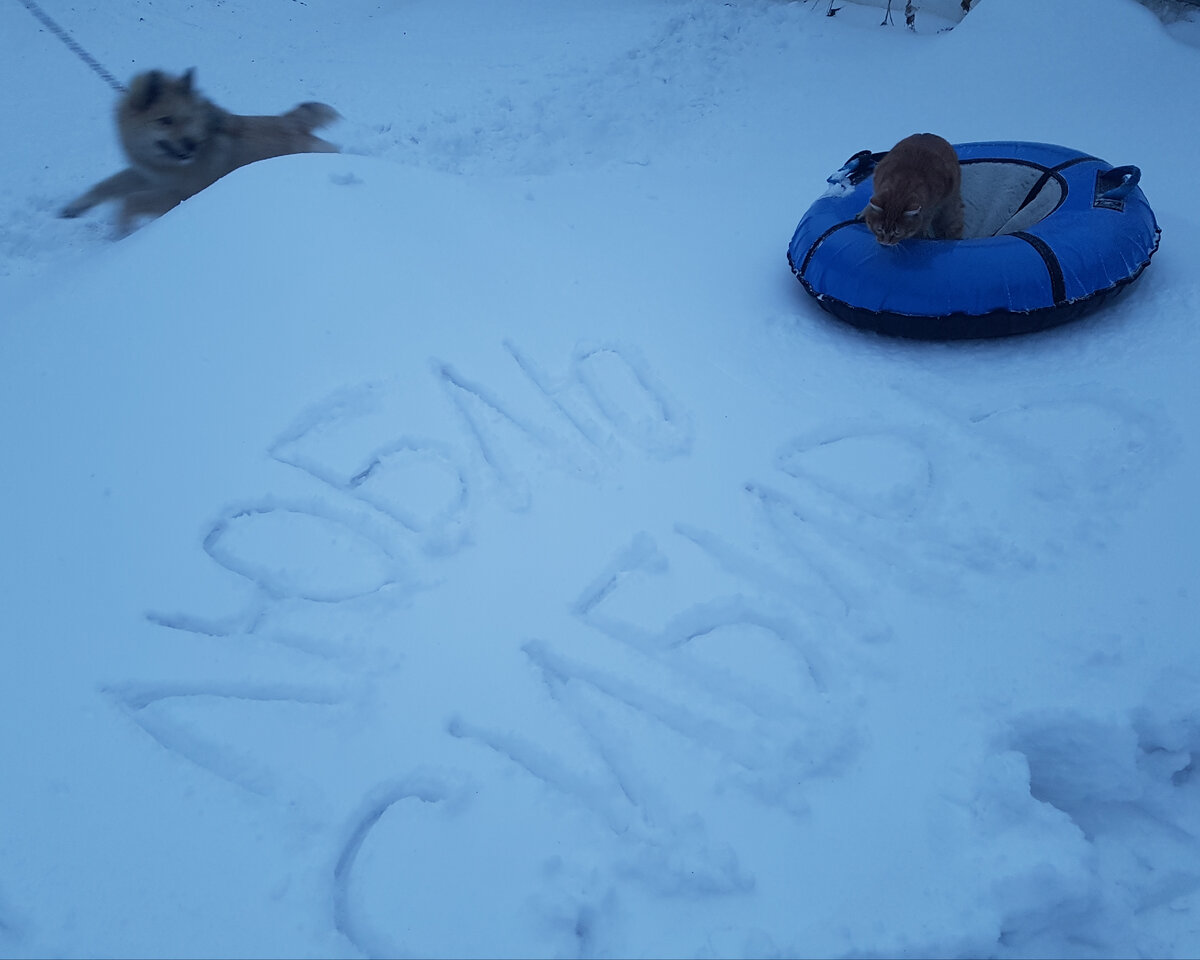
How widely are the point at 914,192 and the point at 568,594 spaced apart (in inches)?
79.2

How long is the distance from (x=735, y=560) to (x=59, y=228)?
416cm

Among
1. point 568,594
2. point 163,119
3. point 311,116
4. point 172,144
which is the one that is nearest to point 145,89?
point 163,119

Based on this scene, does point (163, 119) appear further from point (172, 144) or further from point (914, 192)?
point (914, 192)

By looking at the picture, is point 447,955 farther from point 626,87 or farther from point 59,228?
point 626,87

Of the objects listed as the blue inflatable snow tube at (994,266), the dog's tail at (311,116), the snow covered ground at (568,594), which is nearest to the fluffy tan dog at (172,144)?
the dog's tail at (311,116)

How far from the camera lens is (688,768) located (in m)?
1.87

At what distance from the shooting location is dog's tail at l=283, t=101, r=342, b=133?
181 inches

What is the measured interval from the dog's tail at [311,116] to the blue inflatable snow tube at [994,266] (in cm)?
300

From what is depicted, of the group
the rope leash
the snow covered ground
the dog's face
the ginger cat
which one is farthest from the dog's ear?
the ginger cat

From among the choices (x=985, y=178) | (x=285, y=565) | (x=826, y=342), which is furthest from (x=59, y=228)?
(x=985, y=178)

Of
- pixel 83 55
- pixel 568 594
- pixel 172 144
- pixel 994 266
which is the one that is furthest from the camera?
pixel 83 55

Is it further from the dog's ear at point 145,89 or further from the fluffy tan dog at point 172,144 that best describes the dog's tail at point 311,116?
the dog's ear at point 145,89

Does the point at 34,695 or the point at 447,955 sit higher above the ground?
the point at 34,695

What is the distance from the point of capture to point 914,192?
2.96 metres
